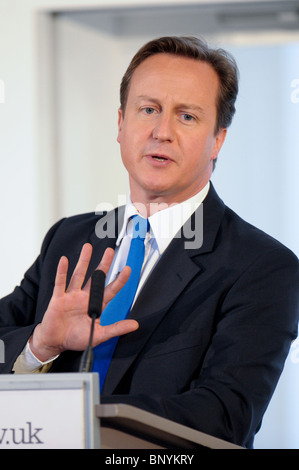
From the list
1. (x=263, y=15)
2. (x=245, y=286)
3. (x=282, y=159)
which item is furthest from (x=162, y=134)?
(x=263, y=15)

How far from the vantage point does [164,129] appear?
2082 mm

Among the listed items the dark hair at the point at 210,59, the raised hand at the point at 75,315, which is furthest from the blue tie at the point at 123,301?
the dark hair at the point at 210,59

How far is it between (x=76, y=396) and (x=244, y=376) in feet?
2.10

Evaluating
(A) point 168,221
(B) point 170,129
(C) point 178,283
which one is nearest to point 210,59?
(B) point 170,129

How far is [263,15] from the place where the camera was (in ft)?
12.4

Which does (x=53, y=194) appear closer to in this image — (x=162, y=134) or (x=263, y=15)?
(x=263, y=15)

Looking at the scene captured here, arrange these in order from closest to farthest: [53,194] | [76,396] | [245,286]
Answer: [76,396]
[245,286]
[53,194]

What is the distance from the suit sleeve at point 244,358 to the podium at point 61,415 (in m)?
0.34

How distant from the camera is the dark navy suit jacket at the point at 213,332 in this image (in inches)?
69.4

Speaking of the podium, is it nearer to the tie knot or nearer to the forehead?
the tie knot

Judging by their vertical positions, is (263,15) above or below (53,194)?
above

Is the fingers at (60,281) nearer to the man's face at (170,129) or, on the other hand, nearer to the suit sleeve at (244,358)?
the suit sleeve at (244,358)

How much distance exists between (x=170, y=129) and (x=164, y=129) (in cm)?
2
